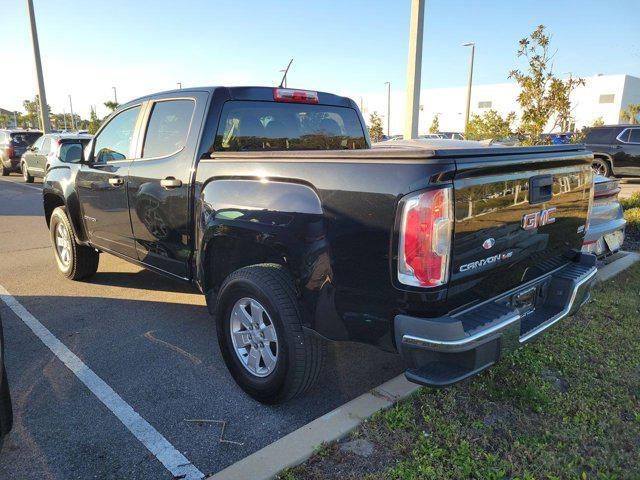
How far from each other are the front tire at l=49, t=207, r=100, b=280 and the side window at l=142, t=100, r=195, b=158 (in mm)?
1827

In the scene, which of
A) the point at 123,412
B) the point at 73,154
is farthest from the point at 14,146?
the point at 123,412

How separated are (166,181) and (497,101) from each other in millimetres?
69348

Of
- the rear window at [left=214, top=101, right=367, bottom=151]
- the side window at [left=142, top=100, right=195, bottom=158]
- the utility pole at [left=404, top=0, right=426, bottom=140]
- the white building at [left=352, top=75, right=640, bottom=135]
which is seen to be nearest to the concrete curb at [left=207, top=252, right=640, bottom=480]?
the rear window at [left=214, top=101, right=367, bottom=151]

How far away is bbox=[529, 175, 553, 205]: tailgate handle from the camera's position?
2.54m

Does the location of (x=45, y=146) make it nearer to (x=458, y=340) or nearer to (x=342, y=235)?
(x=342, y=235)

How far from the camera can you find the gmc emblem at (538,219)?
2.52m

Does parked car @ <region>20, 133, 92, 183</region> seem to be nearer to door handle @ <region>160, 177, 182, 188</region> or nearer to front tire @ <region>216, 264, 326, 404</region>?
door handle @ <region>160, 177, 182, 188</region>

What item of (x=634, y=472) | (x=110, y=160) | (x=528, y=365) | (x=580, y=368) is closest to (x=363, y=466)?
(x=634, y=472)

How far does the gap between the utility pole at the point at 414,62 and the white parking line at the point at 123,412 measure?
19.4ft

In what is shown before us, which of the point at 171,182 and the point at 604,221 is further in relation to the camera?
the point at 604,221

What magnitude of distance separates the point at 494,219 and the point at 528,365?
1450mm

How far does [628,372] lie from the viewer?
316 cm

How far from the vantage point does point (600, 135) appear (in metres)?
14.4

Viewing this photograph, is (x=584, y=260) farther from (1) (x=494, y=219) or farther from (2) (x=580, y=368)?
(1) (x=494, y=219)
